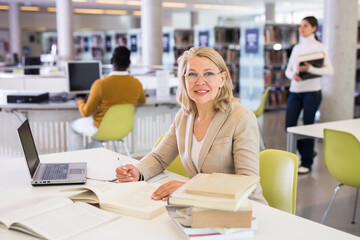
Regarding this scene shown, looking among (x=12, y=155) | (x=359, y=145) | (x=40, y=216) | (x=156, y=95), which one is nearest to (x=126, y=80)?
(x=156, y=95)

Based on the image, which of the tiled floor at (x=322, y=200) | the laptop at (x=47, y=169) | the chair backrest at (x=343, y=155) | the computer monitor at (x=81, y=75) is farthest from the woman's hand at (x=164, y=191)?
the computer monitor at (x=81, y=75)

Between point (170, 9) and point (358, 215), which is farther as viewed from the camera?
point (170, 9)

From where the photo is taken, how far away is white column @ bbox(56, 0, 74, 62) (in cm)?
1175

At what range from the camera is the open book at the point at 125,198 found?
1.55m

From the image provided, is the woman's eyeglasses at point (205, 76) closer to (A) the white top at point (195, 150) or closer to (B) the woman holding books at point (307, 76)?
(A) the white top at point (195, 150)

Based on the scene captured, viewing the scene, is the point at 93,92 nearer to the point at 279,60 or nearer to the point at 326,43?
the point at 326,43

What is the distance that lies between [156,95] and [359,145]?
2.96 m

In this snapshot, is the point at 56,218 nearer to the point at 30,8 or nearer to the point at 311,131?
the point at 311,131

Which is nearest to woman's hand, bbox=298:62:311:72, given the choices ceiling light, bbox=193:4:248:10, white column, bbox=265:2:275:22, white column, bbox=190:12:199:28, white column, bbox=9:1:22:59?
white column, bbox=265:2:275:22

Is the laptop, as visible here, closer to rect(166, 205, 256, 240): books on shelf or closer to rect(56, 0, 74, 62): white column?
rect(166, 205, 256, 240): books on shelf

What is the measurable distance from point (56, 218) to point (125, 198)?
0.94 feet

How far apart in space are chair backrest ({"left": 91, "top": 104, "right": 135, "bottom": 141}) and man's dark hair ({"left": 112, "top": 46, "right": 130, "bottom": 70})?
1.37ft

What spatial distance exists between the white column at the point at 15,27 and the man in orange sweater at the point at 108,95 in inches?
508

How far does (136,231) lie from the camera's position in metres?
1.42
